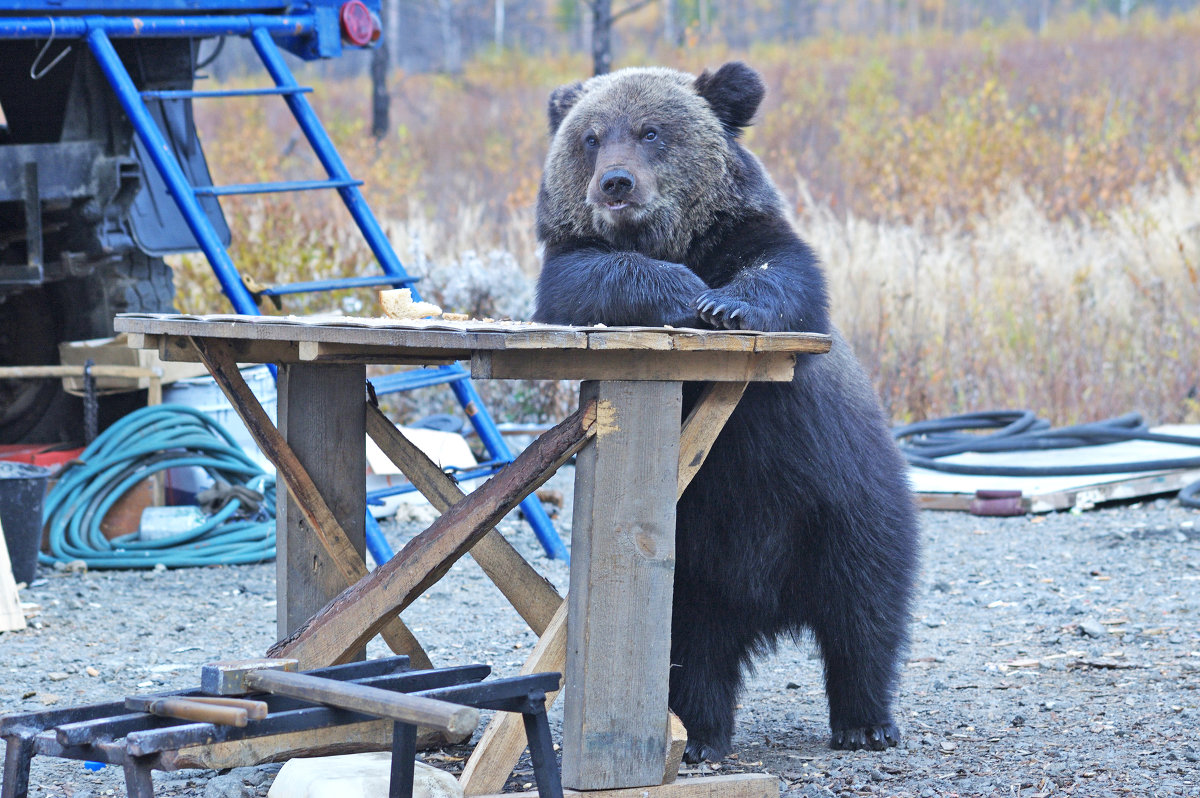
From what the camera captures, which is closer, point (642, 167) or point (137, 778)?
point (137, 778)

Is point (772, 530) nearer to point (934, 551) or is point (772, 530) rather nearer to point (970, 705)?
point (970, 705)

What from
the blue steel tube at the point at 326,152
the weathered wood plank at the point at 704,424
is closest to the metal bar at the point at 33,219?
the blue steel tube at the point at 326,152

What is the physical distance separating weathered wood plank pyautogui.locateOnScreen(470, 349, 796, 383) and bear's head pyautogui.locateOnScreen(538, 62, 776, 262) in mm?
736

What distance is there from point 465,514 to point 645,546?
383 mm

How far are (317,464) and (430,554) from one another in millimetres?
721

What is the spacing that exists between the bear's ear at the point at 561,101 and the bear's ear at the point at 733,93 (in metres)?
0.38

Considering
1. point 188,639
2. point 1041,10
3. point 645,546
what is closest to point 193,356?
point 645,546

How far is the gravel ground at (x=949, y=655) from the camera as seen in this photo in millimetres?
3264

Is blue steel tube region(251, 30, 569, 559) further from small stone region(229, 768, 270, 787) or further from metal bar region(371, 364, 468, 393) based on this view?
small stone region(229, 768, 270, 787)

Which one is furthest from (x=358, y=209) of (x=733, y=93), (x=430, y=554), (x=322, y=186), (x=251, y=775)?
(x=430, y=554)

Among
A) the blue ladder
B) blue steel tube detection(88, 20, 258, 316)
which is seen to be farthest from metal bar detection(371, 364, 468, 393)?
blue steel tube detection(88, 20, 258, 316)

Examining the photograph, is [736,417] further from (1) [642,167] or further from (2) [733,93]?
(2) [733,93]

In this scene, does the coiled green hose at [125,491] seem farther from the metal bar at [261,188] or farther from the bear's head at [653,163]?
the bear's head at [653,163]

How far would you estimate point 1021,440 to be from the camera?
7.50m
